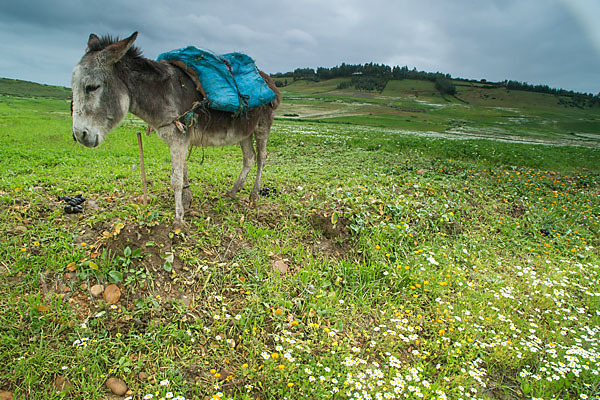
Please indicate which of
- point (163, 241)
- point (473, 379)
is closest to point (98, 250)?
point (163, 241)

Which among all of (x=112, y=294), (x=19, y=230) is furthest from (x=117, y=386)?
(x=19, y=230)

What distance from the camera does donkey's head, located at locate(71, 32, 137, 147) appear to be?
3678 millimetres

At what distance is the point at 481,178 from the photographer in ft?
30.7

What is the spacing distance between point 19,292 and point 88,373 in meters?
1.44

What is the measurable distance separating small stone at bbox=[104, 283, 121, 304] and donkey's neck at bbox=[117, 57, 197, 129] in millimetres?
2271

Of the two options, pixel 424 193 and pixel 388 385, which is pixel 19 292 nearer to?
pixel 388 385

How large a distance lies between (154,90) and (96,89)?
2.48 ft

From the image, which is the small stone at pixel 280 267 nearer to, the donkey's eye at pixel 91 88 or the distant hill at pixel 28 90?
the donkey's eye at pixel 91 88

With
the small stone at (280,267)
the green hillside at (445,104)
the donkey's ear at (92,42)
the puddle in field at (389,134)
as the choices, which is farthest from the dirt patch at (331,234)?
the green hillside at (445,104)

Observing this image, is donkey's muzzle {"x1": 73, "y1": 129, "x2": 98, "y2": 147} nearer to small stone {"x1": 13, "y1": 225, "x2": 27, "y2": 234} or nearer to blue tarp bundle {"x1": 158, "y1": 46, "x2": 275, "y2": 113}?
blue tarp bundle {"x1": 158, "y1": 46, "x2": 275, "y2": 113}

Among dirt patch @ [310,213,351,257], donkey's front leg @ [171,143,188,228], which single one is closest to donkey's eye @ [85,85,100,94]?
donkey's front leg @ [171,143,188,228]

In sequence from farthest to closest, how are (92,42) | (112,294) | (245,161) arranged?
(245,161) < (92,42) < (112,294)

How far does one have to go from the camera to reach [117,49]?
12.3 ft

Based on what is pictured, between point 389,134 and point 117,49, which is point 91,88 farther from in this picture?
point 389,134
